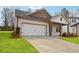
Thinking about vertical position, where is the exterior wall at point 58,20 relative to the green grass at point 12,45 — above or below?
above

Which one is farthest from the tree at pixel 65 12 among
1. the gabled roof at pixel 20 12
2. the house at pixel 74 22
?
the gabled roof at pixel 20 12

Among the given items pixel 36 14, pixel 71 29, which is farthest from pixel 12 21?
pixel 71 29

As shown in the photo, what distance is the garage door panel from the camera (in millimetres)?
4652

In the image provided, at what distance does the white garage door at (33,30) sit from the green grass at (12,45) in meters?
0.19

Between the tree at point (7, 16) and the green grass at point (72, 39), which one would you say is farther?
the green grass at point (72, 39)

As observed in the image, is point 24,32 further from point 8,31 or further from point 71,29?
point 71,29

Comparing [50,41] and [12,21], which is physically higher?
[12,21]

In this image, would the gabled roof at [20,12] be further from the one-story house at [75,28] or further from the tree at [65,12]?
the one-story house at [75,28]

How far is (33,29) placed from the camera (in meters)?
4.69

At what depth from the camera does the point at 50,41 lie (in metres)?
4.66

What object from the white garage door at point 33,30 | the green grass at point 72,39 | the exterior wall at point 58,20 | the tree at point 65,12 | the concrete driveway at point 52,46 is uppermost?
the tree at point 65,12

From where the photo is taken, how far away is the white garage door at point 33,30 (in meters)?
4.65
